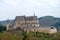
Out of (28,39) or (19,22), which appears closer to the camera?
(28,39)

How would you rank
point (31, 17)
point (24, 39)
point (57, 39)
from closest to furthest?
point (24, 39) → point (57, 39) → point (31, 17)

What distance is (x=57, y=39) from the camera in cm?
4100

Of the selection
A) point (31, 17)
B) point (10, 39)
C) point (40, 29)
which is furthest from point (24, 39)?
point (31, 17)

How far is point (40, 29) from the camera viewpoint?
184 ft

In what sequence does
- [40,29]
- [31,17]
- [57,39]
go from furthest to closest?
[31,17], [40,29], [57,39]

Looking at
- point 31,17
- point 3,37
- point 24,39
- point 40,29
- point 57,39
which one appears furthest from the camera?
point 31,17

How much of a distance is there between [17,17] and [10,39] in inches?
1487

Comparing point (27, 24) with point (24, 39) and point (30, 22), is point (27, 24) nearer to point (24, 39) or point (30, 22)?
point (30, 22)

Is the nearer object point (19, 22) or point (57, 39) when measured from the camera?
point (57, 39)

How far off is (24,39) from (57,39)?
13.4m

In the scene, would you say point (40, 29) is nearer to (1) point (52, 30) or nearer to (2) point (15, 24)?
(1) point (52, 30)

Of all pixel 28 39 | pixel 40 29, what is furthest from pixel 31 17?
pixel 28 39

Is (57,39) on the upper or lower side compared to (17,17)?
lower

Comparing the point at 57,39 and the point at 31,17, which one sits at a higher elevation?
the point at 31,17
